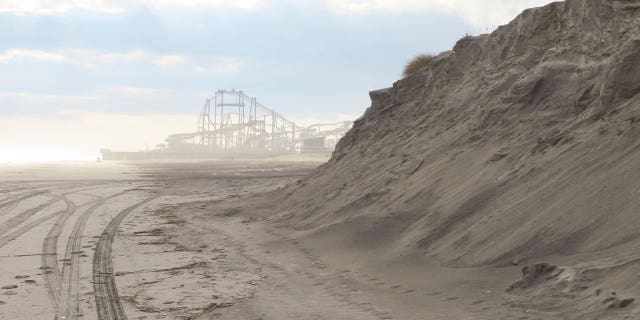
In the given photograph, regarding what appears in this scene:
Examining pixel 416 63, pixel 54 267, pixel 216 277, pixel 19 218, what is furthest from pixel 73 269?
pixel 416 63

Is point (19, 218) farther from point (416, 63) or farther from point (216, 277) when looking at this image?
point (416, 63)

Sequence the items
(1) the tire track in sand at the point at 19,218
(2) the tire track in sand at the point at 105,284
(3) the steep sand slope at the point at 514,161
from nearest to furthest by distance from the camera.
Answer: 1. (2) the tire track in sand at the point at 105,284
2. (3) the steep sand slope at the point at 514,161
3. (1) the tire track in sand at the point at 19,218

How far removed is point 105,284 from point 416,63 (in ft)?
48.8

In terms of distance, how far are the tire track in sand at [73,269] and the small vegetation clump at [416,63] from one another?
11501 millimetres

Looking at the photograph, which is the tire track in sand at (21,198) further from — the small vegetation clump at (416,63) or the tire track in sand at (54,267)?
the small vegetation clump at (416,63)

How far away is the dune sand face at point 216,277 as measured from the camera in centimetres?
702

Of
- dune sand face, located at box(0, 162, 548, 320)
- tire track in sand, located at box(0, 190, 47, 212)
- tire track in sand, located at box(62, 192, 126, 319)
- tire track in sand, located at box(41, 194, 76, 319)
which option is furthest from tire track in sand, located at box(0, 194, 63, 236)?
tire track in sand, located at box(62, 192, 126, 319)

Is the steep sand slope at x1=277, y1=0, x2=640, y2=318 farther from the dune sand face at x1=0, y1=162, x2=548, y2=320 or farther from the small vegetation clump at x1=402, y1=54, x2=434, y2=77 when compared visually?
the small vegetation clump at x1=402, y1=54, x2=434, y2=77

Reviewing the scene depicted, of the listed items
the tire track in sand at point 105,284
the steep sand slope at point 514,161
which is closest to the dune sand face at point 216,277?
the tire track in sand at point 105,284

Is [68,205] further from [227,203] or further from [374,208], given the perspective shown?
[374,208]

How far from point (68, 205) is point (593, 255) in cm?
1764

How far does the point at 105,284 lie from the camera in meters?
8.50

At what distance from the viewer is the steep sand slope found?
7562 mm

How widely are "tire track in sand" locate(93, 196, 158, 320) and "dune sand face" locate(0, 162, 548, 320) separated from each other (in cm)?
1
